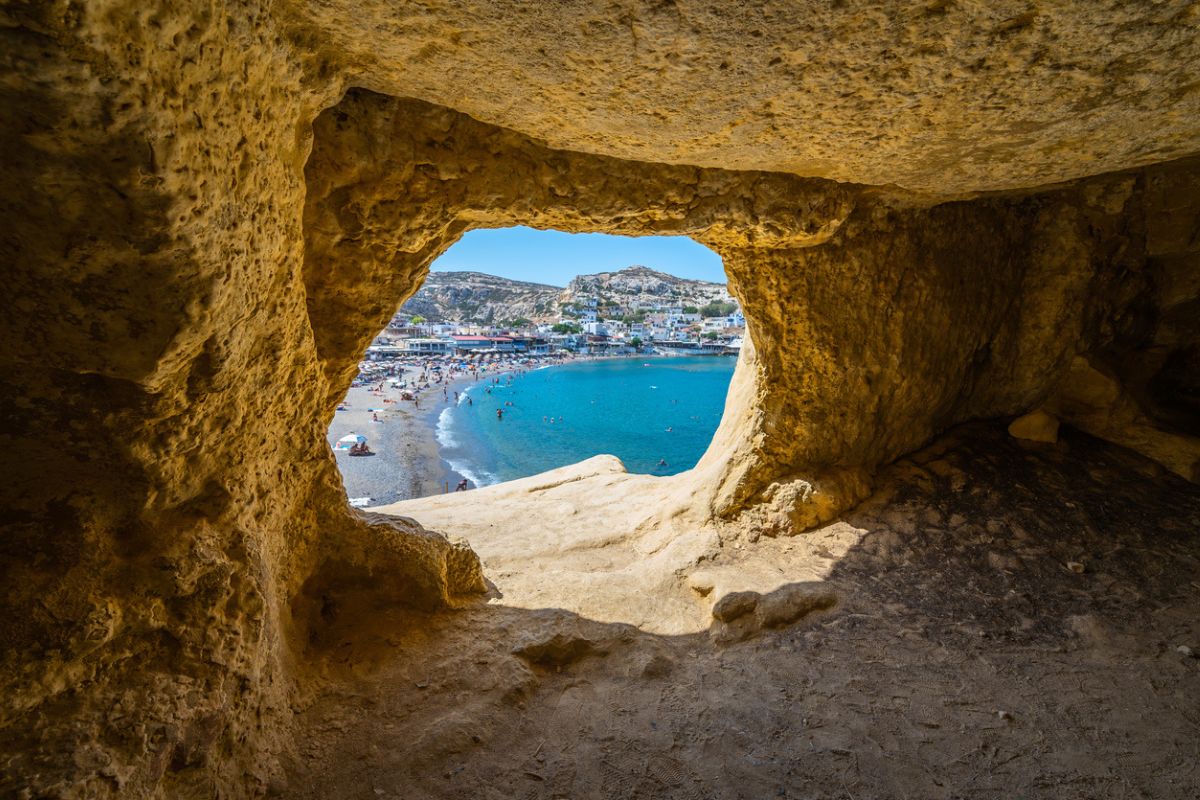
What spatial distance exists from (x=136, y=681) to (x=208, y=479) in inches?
32.6

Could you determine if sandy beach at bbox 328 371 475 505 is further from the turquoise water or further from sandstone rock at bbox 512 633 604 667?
sandstone rock at bbox 512 633 604 667

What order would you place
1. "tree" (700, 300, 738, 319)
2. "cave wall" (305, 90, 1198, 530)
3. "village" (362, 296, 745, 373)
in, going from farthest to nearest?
"tree" (700, 300, 738, 319) → "village" (362, 296, 745, 373) → "cave wall" (305, 90, 1198, 530)

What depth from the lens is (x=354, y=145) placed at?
303 centimetres

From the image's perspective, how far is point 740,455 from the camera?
6.38 meters

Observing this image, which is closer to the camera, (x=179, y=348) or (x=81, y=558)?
(x=179, y=348)

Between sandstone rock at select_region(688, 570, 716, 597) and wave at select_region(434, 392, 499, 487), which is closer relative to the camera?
sandstone rock at select_region(688, 570, 716, 597)

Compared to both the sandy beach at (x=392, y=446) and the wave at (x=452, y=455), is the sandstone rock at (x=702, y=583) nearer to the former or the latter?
the sandy beach at (x=392, y=446)

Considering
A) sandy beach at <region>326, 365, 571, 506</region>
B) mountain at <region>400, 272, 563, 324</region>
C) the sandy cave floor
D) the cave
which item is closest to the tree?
mountain at <region>400, 272, 563, 324</region>

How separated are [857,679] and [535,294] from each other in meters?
100.0

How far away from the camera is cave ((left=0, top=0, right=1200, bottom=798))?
5.93ft

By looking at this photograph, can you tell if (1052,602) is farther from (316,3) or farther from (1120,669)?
(316,3)

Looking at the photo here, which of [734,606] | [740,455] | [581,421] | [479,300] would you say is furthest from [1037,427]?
[479,300]

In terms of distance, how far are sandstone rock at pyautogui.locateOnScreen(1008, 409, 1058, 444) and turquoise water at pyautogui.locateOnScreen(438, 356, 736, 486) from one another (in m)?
18.8

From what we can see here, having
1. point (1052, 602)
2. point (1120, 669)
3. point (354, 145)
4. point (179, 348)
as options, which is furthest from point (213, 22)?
point (1052, 602)
